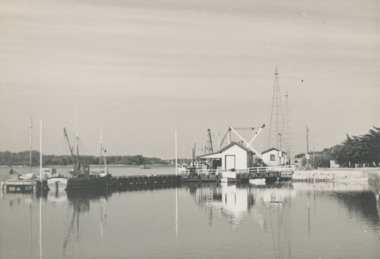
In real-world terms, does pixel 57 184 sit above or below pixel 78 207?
above

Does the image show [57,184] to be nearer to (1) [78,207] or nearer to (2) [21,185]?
(2) [21,185]

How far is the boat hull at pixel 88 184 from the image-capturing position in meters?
68.0

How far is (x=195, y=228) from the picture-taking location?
35.5 meters

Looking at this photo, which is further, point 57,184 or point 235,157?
point 235,157

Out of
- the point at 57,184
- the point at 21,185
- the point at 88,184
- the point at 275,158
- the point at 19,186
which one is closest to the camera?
the point at 57,184

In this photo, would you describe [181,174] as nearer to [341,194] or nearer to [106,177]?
[106,177]

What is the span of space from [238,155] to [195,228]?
5364 cm

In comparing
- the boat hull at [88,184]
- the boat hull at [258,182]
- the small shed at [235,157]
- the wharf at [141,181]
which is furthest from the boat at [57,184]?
the boat hull at [258,182]

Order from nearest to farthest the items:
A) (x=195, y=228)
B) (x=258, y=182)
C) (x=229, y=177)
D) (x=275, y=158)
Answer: (x=195, y=228)
(x=229, y=177)
(x=258, y=182)
(x=275, y=158)

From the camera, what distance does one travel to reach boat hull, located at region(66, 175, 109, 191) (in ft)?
223

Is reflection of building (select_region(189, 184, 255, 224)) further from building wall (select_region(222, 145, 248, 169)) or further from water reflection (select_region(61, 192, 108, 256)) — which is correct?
building wall (select_region(222, 145, 248, 169))

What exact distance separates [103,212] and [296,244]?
20.1 m

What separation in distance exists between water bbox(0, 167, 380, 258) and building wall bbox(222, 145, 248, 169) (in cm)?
3074

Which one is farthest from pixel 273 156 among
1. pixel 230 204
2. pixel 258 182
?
pixel 230 204
